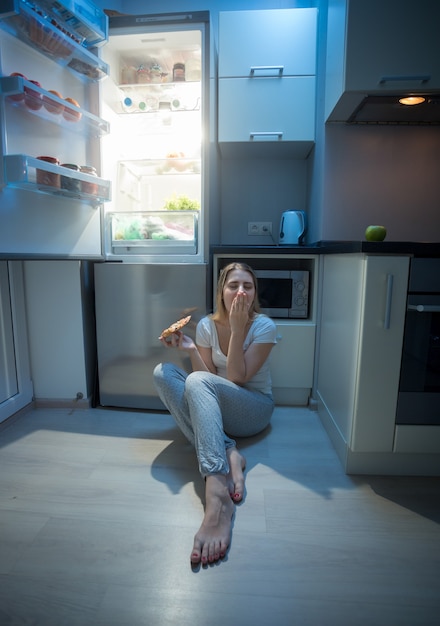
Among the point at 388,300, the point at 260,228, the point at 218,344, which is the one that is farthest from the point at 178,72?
the point at 388,300

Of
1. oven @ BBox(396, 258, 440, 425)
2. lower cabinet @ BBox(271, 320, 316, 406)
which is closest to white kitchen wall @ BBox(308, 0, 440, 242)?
lower cabinet @ BBox(271, 320, 316, 406)

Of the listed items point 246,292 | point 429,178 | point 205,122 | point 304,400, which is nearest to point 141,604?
point 246,292

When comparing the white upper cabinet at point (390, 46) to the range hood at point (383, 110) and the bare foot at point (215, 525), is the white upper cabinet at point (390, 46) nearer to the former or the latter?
the range hood at point (383, 110)

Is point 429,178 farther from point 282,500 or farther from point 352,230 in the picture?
point 282,500

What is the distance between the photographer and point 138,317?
158cm

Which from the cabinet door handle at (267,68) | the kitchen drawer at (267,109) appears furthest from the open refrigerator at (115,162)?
the cabinet door handle at (267,68)

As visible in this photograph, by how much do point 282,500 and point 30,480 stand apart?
835 millimetres

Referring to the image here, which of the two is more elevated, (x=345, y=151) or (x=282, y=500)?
(x=345, y=151)

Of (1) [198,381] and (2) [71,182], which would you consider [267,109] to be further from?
(1) [198,381]

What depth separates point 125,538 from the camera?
2.93 feet

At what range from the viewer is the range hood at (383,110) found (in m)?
1.43

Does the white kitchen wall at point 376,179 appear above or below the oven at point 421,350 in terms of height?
above

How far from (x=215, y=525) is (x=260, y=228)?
5.45 ft

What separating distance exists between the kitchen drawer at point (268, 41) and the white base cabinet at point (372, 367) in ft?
3.65
